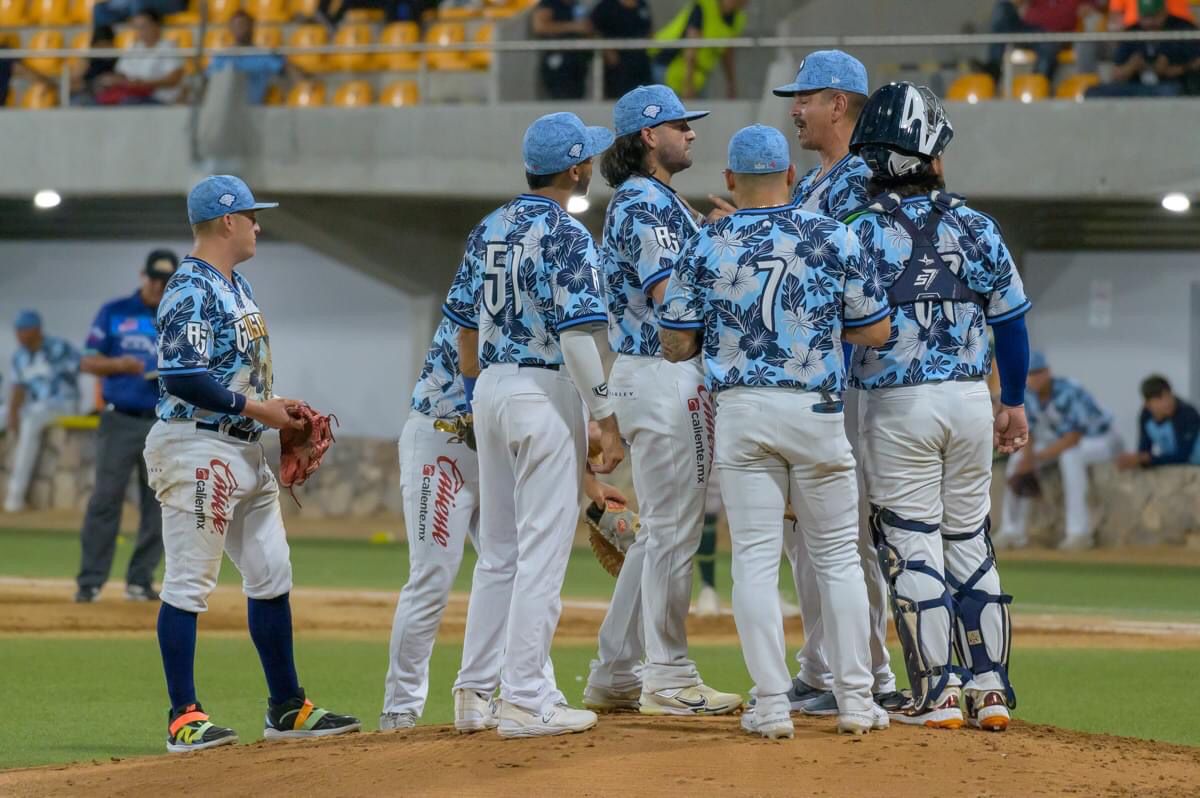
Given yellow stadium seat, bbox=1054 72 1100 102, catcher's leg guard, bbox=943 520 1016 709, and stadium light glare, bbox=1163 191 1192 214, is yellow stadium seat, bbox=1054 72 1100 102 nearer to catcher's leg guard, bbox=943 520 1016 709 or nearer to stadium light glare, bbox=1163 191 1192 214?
stadium light glare, bbox=1163 191 1192 214

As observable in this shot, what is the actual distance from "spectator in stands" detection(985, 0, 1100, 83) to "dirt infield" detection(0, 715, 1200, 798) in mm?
12172

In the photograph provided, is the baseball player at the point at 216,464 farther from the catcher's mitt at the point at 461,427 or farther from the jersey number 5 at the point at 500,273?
the jersey number 5 at the point at 500,273

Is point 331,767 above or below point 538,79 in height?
below

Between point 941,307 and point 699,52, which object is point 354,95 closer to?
point 699,52

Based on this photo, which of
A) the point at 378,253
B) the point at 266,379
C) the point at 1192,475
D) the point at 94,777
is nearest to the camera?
the point at 94,777

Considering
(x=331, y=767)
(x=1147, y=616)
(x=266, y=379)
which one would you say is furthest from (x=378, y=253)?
(x=331, y=767)

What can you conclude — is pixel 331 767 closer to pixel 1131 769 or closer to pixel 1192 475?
pixel 1131 769

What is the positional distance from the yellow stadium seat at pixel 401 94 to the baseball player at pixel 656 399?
1327 centimetres

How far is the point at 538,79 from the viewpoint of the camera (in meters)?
18.5

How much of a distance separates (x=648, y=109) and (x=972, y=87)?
1153 centimetres

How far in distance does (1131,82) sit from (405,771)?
12.9 meters

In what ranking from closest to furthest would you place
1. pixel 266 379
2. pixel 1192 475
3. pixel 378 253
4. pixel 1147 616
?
pixel 266 379, pixel 1147 616, pixel 1192 475, pixel 378 253

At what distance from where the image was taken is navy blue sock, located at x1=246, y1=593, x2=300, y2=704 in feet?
23.6

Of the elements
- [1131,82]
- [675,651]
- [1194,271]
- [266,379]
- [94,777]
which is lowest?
[94,777]
